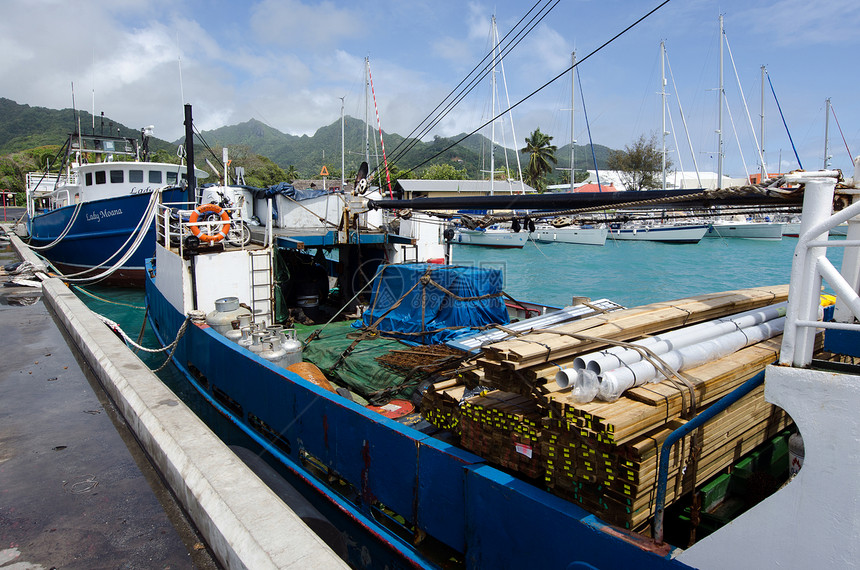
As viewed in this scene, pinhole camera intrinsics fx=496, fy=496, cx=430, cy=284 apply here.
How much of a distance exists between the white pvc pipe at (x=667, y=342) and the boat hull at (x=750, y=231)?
5059 centimetres

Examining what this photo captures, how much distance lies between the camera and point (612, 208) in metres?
4.34

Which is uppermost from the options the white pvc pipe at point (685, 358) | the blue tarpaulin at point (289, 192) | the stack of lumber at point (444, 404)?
the blue tarpaulin at point (289, 192)

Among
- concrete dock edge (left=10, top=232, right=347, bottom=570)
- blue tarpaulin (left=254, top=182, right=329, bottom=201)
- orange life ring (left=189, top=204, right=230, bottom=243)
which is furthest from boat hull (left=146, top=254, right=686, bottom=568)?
blue tarpaulin (left=254, top=182, right=329, bottom=201)

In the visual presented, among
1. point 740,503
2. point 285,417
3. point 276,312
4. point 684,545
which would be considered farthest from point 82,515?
point 276,312

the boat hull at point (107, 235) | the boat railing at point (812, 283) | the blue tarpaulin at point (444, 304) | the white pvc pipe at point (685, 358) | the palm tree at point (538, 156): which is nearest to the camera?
the boat railing at point (812, 283)

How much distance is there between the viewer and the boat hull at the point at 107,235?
17.2 metres

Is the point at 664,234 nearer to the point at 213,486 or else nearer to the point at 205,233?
the point at 205,233

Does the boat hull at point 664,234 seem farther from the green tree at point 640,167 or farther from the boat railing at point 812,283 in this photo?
the boat railing at point 812,283

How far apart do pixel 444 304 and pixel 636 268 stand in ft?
93.5

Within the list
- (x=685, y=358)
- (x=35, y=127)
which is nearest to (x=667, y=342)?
(x=685, y=358)

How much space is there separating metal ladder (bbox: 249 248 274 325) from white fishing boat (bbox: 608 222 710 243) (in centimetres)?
4083

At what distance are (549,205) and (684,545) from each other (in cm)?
304

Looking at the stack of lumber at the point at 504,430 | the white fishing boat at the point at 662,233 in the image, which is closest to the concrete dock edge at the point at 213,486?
the stack of lumber at the point at 504,430

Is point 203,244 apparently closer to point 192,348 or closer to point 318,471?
point 192,348
